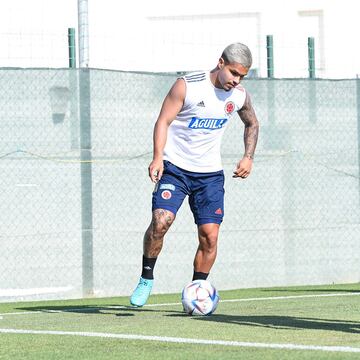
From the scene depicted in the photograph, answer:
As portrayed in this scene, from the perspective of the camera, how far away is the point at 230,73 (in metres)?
9.02

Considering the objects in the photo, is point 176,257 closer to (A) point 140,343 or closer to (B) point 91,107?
(B) point 91,107

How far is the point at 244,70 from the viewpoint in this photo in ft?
29.5


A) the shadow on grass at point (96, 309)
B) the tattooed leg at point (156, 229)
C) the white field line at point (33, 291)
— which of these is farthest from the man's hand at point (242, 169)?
the white field line at point (33, 291)

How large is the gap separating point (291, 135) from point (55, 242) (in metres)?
3.07

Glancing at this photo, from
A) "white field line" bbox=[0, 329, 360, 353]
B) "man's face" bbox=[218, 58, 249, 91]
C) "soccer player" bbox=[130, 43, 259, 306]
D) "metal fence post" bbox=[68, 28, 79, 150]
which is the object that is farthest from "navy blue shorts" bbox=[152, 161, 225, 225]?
"metal fence post" bbox=[68, 28, 79, 150]

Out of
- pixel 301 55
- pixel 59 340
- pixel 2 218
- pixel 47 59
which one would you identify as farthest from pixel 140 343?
pixel 301 55

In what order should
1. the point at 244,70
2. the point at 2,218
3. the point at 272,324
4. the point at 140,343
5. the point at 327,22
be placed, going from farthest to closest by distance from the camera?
the point at 327,22
the point at 2,218
the point at 244,70
the point at 272,324
the point at 140,343

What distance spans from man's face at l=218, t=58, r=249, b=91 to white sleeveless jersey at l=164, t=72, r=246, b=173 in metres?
0.16

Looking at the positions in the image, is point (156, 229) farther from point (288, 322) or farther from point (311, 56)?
point (311, 56)

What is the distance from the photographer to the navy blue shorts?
9.23m

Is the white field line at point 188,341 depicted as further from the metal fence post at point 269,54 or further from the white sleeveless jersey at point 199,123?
the metal fence post at point 269,54

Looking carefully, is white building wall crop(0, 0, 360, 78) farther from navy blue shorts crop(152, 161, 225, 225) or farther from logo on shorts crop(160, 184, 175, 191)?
logo on shorts crop(160, 184, 175, 191)

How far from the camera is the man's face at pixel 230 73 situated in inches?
353

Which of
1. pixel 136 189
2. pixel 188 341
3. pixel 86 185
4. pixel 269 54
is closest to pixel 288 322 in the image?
pixel 188 341
